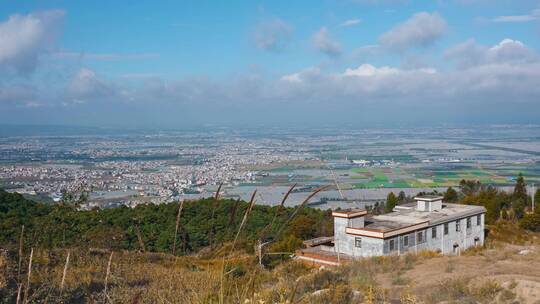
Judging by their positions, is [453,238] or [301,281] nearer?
[301,281]

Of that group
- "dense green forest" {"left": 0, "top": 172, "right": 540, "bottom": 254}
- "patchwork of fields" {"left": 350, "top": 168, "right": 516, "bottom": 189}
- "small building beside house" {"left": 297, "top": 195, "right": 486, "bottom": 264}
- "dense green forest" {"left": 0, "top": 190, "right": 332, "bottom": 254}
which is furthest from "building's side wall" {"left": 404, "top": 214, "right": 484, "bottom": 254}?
"patchwork of fields" {"left": 350, "top": 168, "right": 516, "bottom": 189}

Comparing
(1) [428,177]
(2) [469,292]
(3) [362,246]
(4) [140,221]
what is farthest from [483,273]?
(1) [428,177]

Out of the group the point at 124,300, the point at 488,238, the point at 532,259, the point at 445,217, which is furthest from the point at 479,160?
the point at 124,300

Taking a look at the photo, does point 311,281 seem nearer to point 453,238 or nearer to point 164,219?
point 453,238

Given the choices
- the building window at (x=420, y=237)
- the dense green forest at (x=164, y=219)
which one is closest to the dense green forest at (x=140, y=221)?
the dense green forest at (x=164, y=219)

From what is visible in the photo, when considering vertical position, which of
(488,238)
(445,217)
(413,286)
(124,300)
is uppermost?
(124,300)

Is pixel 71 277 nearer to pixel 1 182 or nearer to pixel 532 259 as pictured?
pixel 532 259

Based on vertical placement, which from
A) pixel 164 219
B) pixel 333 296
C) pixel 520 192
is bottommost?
pixel 164 219

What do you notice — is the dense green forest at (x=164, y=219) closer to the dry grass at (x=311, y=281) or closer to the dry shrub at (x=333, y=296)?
the dry grass at (x=311, y=281)
